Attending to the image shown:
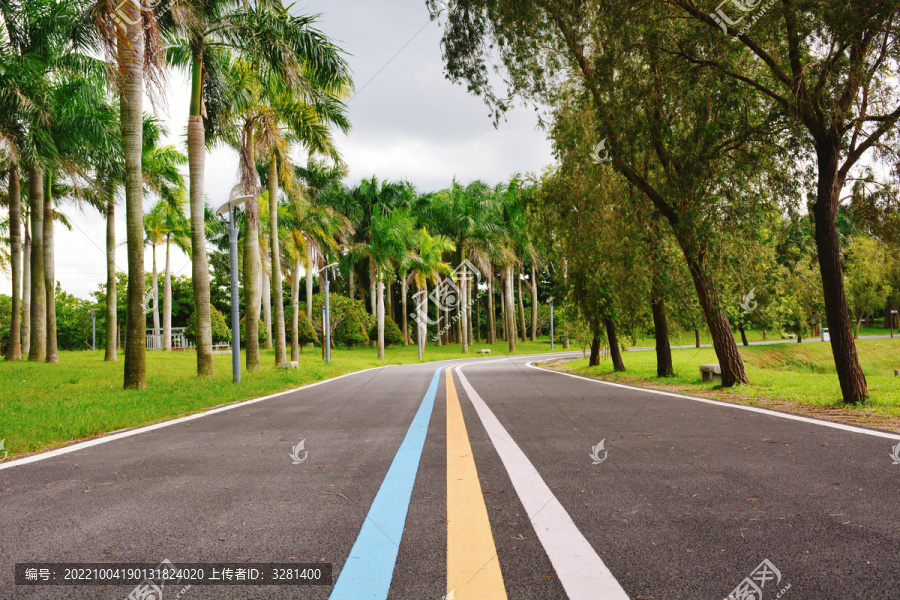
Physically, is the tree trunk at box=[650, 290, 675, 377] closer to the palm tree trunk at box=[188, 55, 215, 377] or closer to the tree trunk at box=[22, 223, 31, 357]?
the palm tree trunk at box=[188, 55, 215, 377]

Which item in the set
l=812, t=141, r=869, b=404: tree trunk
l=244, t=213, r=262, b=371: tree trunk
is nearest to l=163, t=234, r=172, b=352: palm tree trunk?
l=244, t=213, r=262, b=371: tree trunk

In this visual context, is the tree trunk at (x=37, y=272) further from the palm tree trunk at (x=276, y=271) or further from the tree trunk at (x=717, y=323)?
the tree trunk at (x=717, y=323)

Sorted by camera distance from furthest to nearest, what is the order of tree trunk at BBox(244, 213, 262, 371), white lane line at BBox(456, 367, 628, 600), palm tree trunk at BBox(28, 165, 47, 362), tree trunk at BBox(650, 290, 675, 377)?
palm tree trunk at BBox(28, 165, 47, 362)
tree trunk at BBox(244, 213, 262, 371)
tree trunk at BBox(650, 290, 675, 377)
white lane line at BBox(456, 367, 628, 600)

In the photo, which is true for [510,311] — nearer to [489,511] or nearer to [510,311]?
[510,311]

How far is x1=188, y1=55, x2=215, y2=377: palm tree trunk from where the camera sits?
15.1 meters

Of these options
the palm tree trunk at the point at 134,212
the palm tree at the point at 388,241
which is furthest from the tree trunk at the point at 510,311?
the palm tree trunk at the point at 134,212

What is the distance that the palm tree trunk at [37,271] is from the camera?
1992 cm

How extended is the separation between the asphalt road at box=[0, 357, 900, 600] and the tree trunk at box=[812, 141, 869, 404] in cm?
386

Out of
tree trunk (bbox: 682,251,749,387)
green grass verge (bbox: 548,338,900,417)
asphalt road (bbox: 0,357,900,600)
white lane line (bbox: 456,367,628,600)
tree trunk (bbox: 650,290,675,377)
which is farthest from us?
tree trunk (bbox: 650,290,675,377)

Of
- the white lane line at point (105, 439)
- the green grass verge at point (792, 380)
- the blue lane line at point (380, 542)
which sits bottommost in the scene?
the green grass verge at point (792, 380)

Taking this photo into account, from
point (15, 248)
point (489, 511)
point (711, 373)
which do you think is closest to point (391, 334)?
point (15, 248)

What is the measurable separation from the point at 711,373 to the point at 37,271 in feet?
75.8

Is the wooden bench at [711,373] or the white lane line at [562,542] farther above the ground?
the white lane line at [562,542]

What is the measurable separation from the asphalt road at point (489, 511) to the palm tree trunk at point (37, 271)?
18.6 metres
